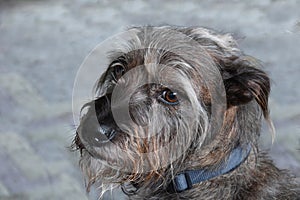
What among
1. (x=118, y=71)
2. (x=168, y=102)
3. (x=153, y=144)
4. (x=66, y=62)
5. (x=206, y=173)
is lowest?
(x=206, y=173)

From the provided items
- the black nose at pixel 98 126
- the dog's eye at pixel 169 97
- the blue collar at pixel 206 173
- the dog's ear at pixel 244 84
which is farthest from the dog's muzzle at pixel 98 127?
the dog's ear at pixel 244 84

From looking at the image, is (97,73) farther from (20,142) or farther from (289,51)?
(289,51)

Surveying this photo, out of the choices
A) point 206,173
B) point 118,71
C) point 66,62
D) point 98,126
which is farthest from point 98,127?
point 66,62

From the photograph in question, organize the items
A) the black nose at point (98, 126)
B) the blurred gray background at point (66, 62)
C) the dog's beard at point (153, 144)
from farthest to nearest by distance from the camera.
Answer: the blurred gray background at point (66, 62), the dog's beard at point (153, 144), the black nose at point (98, 126)

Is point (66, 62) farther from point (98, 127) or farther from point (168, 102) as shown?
point (98, 127)

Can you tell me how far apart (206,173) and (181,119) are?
11.4 inches

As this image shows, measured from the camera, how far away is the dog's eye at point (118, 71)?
3.55 m

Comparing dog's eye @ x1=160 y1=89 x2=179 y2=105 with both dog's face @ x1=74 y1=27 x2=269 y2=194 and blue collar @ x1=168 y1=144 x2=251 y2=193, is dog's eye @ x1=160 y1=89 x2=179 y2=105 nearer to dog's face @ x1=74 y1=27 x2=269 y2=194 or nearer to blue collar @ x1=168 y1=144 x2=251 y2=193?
dog's face @ x1=74 y1=27 x2=269 y2=194

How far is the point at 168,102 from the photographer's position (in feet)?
11.1

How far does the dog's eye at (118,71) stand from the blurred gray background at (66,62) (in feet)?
3.13

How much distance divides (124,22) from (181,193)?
8.59ft

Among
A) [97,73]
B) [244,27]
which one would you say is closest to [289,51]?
[244,27]

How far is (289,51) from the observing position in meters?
5.59

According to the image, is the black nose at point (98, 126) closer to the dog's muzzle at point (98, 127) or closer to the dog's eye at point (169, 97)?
the dog's muzzle at point (98, 127)
